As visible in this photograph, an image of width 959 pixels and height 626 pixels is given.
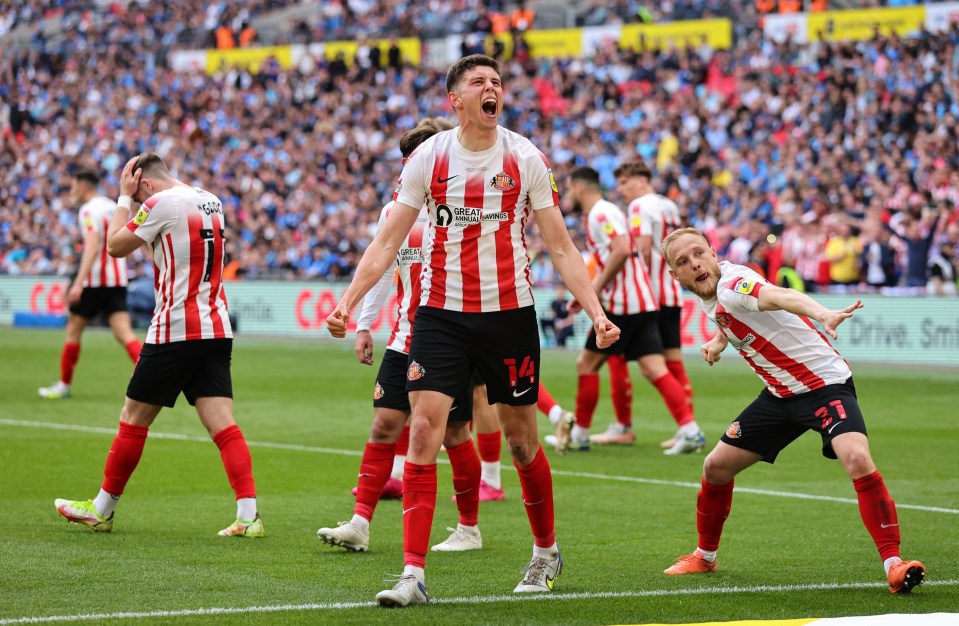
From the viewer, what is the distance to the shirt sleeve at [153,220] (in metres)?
7.46

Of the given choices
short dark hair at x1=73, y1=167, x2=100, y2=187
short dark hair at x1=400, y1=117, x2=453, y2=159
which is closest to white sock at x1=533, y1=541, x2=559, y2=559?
short dark hair at x1=400, y1=117, x2=453, y2=159

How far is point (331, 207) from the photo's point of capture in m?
31.1

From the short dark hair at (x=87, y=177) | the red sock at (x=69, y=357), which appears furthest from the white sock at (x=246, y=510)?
the red sock at (x=69, y=357)

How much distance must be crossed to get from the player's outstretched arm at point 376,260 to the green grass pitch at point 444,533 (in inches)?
47.3

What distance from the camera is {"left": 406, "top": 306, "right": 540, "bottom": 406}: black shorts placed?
5.80m

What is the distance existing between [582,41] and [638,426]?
69.1 ft

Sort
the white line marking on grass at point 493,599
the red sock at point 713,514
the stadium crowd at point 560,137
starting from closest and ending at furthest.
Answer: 1. the white line marking on grass at point 493,599
2. the red sock at point 713,514
3. the stadium crowd at point 560,137

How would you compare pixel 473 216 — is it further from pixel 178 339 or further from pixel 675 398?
pixel 675 398

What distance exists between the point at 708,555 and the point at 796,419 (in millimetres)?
808

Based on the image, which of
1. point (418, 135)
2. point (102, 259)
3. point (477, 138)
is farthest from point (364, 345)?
point (102, 259)

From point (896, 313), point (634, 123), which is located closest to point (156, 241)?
point (896, 313)

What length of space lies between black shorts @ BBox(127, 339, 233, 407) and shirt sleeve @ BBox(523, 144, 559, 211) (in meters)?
2.42

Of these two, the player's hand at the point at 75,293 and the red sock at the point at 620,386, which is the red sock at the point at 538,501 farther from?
the player's hand at the point at 75,293

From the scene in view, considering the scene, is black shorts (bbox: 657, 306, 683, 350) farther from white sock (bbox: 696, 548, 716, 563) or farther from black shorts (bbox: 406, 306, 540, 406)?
black shorts (bbox: 406, 306, 540, 406)
